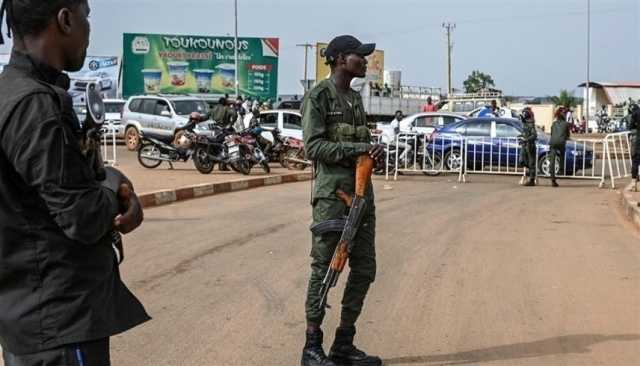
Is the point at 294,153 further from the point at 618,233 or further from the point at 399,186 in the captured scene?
the point at 618,233

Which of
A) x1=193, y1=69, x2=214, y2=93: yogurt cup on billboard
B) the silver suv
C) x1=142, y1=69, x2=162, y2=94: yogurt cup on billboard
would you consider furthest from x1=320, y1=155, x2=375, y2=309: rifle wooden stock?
x1=193, y1=69, x2=214, y2=93: yogurt cup on billboard

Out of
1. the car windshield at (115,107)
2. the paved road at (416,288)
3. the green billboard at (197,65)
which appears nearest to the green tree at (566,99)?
the green billboard at (197,65)

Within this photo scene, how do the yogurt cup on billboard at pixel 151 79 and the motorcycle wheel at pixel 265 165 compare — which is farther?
the yogurt cup on billboard at pixel 151 79

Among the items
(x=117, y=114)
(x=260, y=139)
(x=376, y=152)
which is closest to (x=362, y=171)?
(x=376, y=152)

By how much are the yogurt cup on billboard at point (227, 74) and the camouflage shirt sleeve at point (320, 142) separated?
4243 centimetres

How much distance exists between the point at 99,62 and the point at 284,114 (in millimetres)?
24349

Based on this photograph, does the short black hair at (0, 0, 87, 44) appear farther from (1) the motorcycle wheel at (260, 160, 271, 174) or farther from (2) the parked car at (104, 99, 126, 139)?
(2) the parked car at (104, 99, 126, 139)

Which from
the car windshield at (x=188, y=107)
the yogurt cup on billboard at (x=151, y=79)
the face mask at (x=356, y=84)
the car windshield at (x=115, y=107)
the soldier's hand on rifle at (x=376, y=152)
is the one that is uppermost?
the yogurt cup on billboard at (x=151, y=79)

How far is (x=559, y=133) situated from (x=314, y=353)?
13.5 metres

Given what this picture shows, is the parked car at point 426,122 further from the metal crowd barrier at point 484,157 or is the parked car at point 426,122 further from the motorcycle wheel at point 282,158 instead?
the motorcycle wheel at point 282,158

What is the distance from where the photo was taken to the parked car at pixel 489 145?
62.5 feet

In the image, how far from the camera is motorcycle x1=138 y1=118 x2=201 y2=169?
58.2 ft

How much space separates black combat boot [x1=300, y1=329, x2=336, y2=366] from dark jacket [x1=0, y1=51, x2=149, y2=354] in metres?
2.37

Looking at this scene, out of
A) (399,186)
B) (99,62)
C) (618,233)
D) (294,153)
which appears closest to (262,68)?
(99,62)
